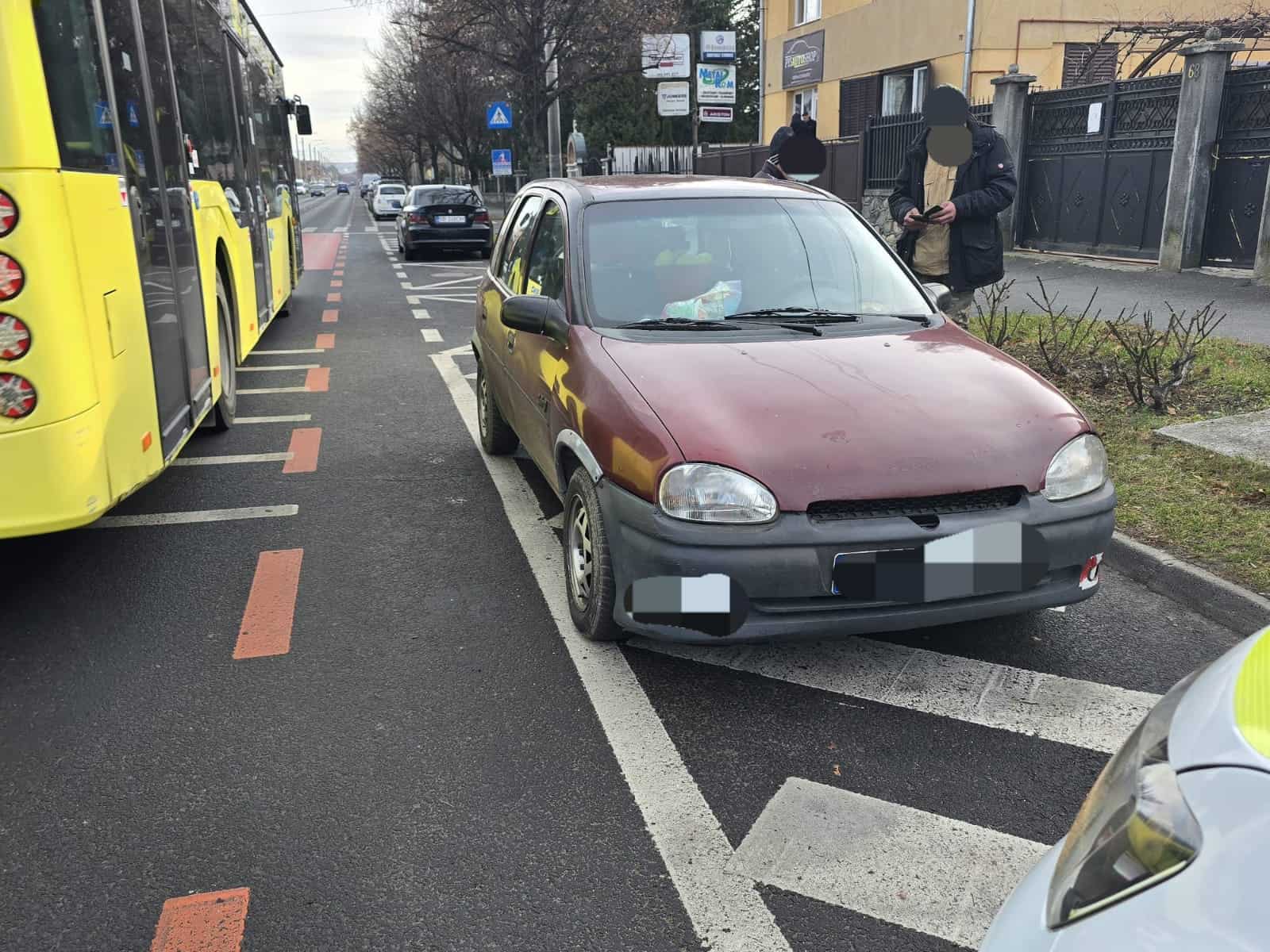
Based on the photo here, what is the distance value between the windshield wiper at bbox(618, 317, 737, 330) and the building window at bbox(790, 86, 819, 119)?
2495 centimetres

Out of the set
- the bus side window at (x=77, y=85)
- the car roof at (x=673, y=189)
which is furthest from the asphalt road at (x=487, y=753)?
the bus side window at (x=77, y=85)

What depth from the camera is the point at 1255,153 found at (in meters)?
12.5

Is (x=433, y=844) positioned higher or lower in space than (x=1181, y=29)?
lower

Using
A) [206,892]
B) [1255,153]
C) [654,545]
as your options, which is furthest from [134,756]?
[1255,153]

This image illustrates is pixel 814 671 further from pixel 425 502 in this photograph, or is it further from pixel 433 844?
pixel 425 502

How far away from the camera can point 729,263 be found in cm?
452

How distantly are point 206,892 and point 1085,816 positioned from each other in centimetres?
207

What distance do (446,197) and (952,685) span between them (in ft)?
66.6

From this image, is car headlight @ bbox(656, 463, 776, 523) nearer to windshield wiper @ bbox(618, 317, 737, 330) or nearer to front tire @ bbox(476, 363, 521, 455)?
windshield wiper @ bbox(618, 317, 737, 330)

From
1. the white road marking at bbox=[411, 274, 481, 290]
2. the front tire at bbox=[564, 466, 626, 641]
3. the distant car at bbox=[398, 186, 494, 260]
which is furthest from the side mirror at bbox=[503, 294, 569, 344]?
the distant car at bbox=[398, 186, 494, 260]

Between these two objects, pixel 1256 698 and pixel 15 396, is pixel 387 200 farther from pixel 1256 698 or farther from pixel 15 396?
pixel 1256 698

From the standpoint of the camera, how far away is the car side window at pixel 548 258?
15.3 ft

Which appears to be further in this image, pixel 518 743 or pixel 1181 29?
pixel 1181 29

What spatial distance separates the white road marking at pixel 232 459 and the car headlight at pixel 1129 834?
5826 millimetres
